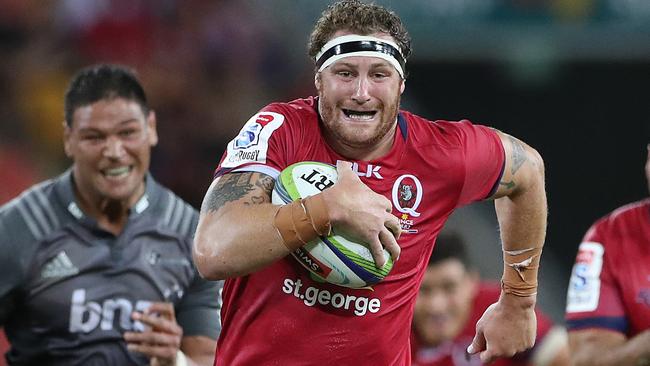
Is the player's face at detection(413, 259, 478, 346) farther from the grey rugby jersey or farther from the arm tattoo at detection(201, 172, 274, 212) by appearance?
the arm tattoo at detection(201, 172, 274, 212)

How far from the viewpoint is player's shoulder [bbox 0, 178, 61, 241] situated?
511 centimetres

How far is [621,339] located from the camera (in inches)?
206

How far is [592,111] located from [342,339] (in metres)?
6.49

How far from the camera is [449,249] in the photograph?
634 cm

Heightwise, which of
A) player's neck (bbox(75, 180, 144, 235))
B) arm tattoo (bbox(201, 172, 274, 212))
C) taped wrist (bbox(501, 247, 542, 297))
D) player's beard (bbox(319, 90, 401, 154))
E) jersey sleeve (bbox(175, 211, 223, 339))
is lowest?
jersey sleeve (bbox(175, 211, 223, 339))

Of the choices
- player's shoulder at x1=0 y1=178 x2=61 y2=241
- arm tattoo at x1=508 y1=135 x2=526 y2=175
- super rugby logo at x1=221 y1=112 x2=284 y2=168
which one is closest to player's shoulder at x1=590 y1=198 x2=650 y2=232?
arm tattoo at x1=508 y1=135 x2=526 y2=175

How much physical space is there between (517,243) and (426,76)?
5839 millimetres

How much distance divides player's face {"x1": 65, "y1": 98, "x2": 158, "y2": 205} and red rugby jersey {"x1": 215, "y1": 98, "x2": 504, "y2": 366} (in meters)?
1.23

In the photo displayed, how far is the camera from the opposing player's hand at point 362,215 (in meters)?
3.53

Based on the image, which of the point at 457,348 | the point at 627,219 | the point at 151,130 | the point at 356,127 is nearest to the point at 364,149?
the point at 356,127

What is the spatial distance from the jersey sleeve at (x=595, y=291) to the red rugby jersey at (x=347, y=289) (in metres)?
1.29

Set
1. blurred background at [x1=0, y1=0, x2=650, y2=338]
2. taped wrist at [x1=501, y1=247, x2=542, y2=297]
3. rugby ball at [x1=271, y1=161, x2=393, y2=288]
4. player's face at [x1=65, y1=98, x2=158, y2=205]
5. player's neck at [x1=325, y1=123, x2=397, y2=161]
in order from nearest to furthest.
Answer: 1. rugby ball at [x1=271, y1=161, x2=393, y2=288]
2. player's neck at [x1=325, y1=123, x2=397, y2=161]
3. taped wrist at [x1=501, y1=247, x2=542, y2=297]
4. player's face at [x1=65, y1=98, x2=158, y2=205]
5. blurred background at [x1=0, y1=0, x2=650, y2=338]

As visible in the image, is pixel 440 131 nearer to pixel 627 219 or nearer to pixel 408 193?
pixel 408 193

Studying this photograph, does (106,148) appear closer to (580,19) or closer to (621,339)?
(621,339)
